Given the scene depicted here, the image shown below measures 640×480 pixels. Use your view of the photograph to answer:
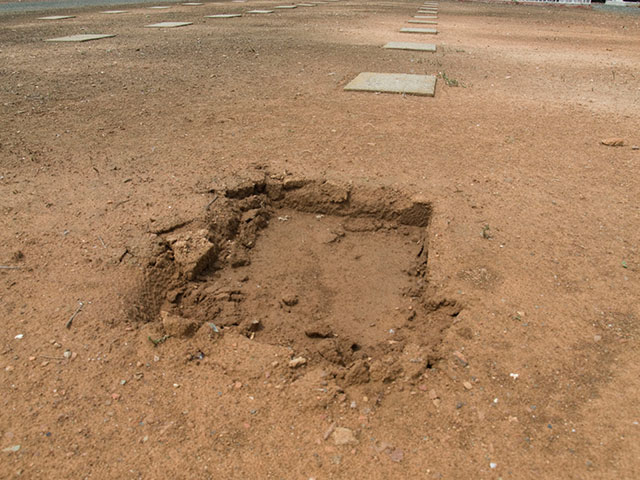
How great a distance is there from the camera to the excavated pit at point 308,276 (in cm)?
206

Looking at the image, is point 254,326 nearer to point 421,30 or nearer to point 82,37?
point 82,37

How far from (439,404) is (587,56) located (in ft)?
24.9

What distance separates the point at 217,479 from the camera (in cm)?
142

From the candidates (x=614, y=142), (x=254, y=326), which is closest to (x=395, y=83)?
(x=614, y=142)

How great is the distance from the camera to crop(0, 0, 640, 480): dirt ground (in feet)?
5.03

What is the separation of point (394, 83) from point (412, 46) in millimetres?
2720

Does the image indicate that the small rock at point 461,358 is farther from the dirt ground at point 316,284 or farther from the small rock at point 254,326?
the small rock at point 254,326

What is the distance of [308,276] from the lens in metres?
2.58

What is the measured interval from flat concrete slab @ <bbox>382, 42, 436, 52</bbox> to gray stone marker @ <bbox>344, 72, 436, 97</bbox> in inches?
77.1

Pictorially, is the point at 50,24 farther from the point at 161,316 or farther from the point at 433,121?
the point at 161,316

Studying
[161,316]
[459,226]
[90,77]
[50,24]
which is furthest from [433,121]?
[50,24]

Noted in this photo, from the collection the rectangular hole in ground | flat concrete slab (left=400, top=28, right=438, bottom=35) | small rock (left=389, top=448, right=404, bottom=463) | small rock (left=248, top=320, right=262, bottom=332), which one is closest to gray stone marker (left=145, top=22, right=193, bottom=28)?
flat concrete slab (left=400, top=28, right=438, bottom=35)

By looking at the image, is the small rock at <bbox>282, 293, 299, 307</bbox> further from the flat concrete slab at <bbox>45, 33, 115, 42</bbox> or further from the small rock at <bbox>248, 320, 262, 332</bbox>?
the flat concrete slab at <bbox>45, 33, 115, 42</bbox>

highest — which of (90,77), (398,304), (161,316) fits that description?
(90,77)
